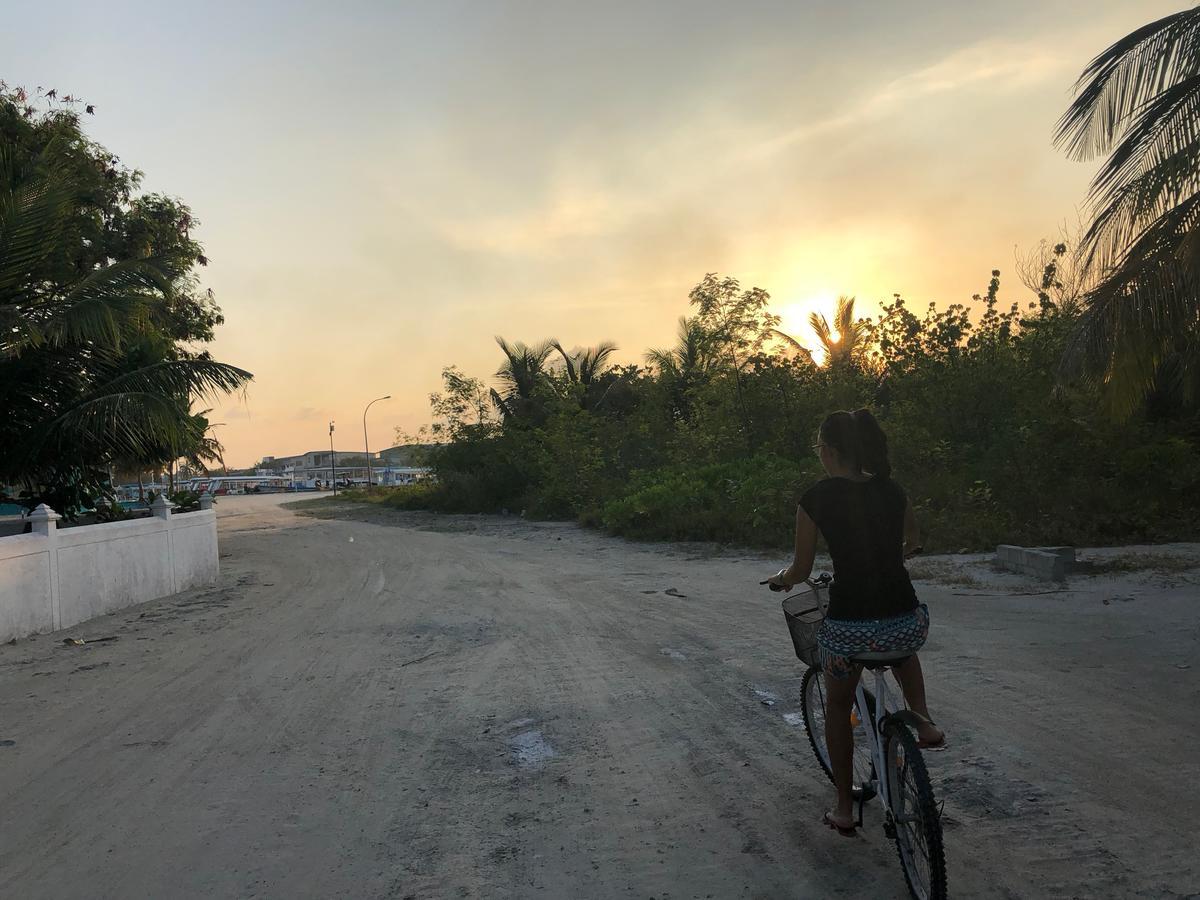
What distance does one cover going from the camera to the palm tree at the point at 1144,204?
302 inches

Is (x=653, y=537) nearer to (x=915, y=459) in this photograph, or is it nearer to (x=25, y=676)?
(x=915, y=459)

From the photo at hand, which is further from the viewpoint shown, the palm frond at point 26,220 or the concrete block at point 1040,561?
the palm frond at point 26,220

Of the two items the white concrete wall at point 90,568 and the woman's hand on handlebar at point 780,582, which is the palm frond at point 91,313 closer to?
the white concrete wall at point 90,568

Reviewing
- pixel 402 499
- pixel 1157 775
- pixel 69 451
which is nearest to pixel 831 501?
pixel 1157 775

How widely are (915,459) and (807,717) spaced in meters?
14.2

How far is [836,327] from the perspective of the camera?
3653 cm

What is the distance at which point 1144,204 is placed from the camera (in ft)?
25.9

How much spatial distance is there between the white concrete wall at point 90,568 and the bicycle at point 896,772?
9017 millimetres

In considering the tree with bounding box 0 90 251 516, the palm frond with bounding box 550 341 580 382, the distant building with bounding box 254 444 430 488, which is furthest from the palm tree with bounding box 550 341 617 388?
the distant building with bounding box 254 444 430 488

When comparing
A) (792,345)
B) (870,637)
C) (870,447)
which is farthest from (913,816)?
(792,345)

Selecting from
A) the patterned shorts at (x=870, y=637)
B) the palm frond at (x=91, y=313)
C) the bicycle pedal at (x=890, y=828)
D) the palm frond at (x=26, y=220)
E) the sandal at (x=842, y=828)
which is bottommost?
the sandal at (x=842, y=828)

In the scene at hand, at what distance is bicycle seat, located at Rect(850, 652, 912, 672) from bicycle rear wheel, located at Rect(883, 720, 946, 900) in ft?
0.69

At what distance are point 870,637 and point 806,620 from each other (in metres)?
0.44

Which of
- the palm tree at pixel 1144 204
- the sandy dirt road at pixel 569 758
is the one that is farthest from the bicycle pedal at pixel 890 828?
the palm tree at pixel 1144 204
